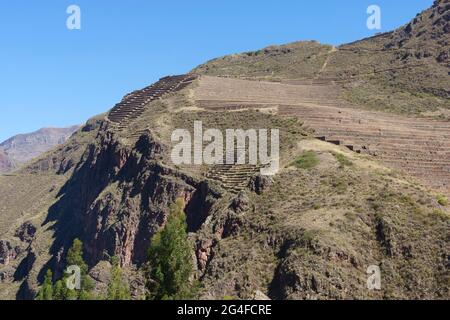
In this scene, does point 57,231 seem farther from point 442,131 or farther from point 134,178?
point 442,131

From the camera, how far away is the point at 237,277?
4631cm

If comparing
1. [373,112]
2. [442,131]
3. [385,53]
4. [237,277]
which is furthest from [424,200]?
[385,53]

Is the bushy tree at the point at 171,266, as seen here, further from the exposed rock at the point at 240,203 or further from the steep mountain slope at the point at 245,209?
the exposed rock at the point at 240,203

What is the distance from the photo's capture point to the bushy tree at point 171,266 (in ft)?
144

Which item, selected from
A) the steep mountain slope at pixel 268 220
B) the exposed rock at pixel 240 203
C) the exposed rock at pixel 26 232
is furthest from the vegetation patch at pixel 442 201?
the exposed rock at pixel 26 232

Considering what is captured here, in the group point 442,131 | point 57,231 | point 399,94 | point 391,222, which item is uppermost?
point 399,94

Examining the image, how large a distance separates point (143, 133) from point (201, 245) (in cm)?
3330

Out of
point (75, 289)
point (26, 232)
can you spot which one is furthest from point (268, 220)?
point (26, 232)

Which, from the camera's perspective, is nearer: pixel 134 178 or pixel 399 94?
pixel 134 178

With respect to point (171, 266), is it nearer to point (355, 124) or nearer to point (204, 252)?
point (204, 252)

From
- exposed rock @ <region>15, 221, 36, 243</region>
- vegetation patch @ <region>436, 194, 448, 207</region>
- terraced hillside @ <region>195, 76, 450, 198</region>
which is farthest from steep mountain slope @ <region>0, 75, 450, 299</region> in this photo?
exposed rock @ <region>15, 221, 36, 243</region>

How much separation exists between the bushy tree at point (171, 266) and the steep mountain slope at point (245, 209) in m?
1.89

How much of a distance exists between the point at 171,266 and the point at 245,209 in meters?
12.0

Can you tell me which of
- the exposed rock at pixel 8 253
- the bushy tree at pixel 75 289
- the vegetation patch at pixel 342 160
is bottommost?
the exposed rock at pixel 8 253
